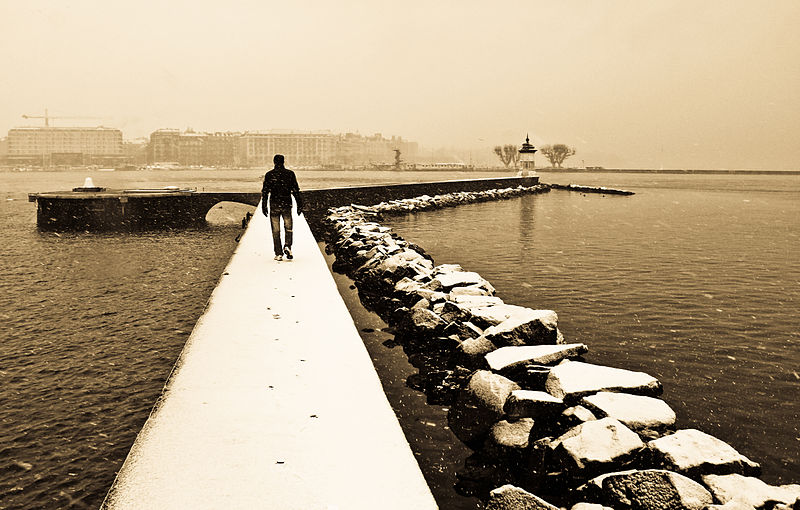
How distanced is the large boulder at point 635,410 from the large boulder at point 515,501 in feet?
4.70

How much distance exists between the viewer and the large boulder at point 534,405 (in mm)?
4609

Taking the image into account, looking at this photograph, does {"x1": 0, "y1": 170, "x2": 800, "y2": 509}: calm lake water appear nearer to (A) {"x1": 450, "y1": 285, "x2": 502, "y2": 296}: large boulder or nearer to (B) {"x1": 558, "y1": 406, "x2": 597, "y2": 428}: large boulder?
(B) {"x1": 558, "y1": 406, "x2": 597, "y2": 428}: large boulder

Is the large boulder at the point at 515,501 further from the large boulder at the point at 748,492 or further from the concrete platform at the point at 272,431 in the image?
the large boulder at the point at 748,492

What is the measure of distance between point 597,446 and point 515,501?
0.99m

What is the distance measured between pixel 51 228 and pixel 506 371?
24.1m

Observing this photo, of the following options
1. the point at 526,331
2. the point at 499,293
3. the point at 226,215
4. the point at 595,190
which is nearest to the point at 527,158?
the point at 595,190

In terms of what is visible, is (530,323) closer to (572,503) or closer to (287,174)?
(572,503)

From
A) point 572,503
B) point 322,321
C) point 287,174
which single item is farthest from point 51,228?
point 572,503

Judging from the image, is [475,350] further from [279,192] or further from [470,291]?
[279,192]

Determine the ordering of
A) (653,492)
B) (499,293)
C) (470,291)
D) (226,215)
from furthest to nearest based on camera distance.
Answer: (226,215)
(499,293)
(470,291)
(653,492)

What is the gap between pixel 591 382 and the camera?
494 centimetres

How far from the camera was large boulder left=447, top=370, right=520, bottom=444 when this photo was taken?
16.0ft

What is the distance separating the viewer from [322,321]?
5.96m

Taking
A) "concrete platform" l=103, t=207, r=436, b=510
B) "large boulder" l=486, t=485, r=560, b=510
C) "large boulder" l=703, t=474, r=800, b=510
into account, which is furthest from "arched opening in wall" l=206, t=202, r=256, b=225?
"large boulder" l=703, t=474, r=800, b=510
